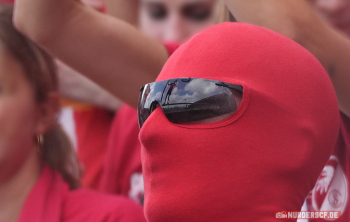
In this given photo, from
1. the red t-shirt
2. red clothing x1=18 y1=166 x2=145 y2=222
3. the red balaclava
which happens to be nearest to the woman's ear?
red clothing x1=18 y1=166 x2=145 y2=222

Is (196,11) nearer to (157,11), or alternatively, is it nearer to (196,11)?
(196,11)

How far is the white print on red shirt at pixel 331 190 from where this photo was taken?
76 centimetres

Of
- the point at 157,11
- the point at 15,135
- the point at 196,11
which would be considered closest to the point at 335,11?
the point at 196,11

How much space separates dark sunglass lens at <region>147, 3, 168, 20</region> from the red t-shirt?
0.44 meters

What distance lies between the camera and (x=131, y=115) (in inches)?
55.9

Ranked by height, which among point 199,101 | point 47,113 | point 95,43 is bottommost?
point 47,113

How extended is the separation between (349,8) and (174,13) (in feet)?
1.93

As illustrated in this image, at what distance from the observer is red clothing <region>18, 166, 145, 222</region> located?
1048 millimetres

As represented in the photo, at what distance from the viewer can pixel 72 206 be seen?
3.54 ft

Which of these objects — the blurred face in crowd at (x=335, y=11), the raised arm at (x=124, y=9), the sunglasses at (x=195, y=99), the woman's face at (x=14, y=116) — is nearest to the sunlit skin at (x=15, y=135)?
the woman's face at (x=14, y=116)

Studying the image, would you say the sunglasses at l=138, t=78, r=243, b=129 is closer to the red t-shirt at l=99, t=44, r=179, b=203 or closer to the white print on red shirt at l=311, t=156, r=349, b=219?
the white print on red shirt at l=311, t=156, r=349, b=219

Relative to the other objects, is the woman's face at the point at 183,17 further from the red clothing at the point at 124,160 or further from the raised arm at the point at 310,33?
the raised arm at the point at 310,33

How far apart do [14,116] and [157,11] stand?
779mm

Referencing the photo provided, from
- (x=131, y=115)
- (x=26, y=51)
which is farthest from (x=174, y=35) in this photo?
(x=26, y=51)
